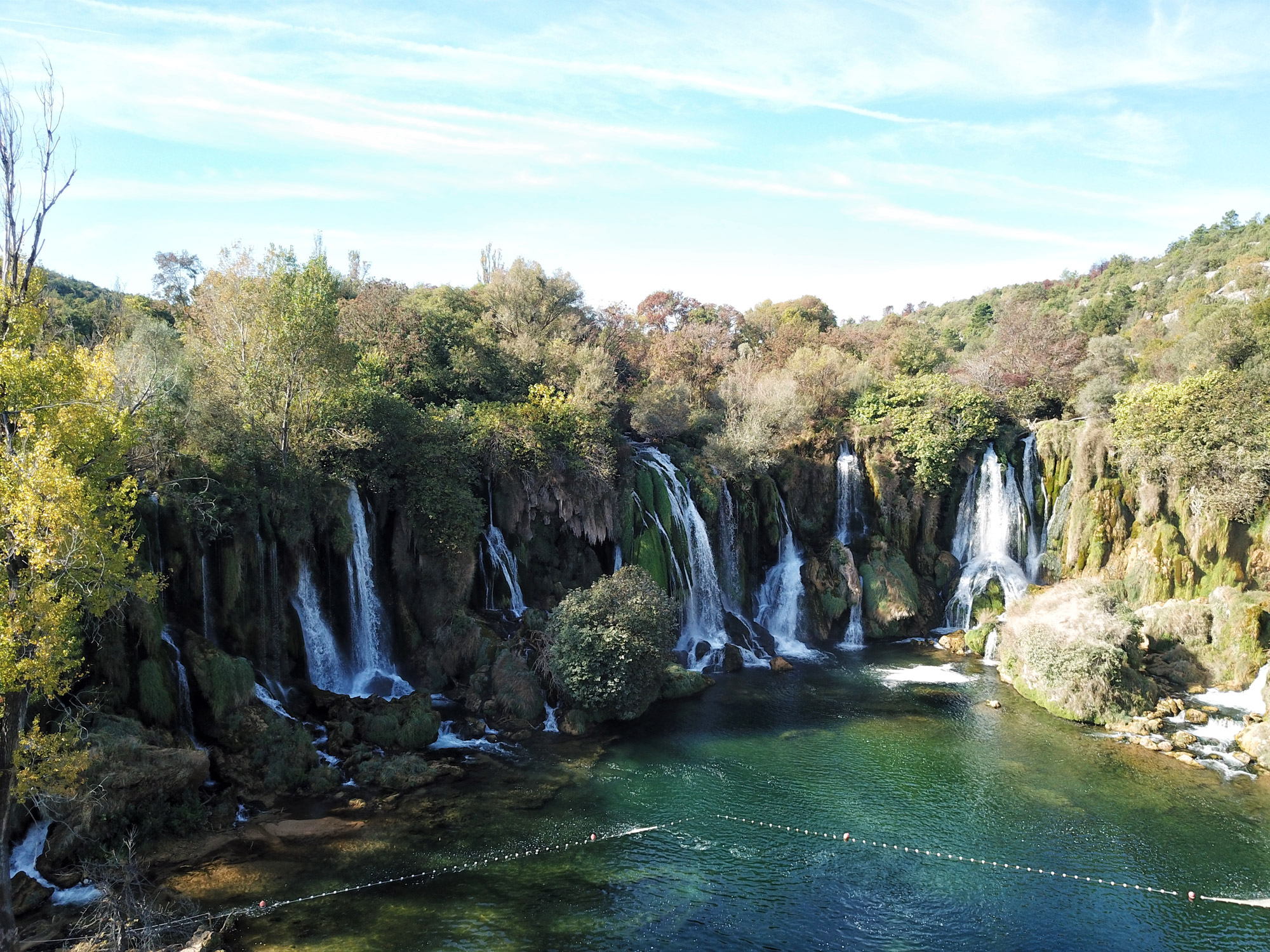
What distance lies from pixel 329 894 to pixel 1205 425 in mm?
36893

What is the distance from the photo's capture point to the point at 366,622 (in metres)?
28.3

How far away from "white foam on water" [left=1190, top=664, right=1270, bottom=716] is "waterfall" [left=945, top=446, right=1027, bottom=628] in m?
9.12

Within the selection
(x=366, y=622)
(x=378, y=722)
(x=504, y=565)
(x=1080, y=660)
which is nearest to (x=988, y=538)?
(x=1080, y=660)

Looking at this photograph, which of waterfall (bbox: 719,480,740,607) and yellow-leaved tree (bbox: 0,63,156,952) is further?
waterfall (bbox: 719,480,740,607)

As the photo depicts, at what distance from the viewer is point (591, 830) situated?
20.6 m

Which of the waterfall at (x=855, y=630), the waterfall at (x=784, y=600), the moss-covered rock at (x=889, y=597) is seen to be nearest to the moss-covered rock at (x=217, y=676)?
the waterfall at (x=784, y=600)

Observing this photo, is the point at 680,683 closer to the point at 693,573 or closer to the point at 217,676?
the point at 693,573

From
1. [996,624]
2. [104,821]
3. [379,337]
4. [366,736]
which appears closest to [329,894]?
[104,821]

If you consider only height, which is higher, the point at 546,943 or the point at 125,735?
the point at 125,735

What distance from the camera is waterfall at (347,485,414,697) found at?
2772 cm

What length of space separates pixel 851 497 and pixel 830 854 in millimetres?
23698

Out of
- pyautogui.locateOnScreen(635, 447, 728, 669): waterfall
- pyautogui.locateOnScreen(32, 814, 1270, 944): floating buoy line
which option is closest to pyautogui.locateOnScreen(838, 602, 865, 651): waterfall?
pyautogui.locateOnScreen(635, 447, 728, 669): waterfall

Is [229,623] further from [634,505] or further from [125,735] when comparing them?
[634,505]

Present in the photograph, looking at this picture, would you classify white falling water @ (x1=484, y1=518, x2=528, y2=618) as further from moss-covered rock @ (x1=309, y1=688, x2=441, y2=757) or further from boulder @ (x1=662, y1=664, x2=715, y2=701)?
moss-covered rock @ (x1=309, y1=688, x2=441, y2=757)
